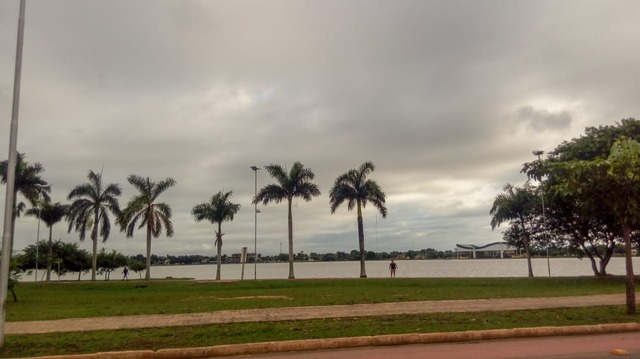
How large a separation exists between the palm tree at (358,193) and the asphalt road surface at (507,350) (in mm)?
30528

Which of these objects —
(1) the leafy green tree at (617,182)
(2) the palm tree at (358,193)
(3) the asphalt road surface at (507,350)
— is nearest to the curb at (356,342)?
(3) the asphalt road surface at (507,350)

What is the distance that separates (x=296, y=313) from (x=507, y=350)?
7178 millimetres

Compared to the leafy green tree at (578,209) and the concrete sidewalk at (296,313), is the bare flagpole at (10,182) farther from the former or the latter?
the leafy green tree at (578,209)

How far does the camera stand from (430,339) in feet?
36.3

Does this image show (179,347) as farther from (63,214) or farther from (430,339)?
(63,214)

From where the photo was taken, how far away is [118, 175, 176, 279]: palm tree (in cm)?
4222

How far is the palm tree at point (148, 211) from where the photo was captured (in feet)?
139

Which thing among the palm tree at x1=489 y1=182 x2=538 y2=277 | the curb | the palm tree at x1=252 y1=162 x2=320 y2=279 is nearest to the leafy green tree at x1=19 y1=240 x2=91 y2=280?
the palm tree at x1=252 y1=162 x2=320 y2=279

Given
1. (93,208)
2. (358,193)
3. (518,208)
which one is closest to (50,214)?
(93,208)

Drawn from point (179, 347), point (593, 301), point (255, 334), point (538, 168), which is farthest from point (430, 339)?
point (538, 168)

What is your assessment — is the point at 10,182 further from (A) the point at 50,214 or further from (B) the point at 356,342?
(A) the point at 50,214

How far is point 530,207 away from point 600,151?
12.6m

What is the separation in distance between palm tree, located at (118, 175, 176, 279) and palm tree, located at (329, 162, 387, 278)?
45.7 feet

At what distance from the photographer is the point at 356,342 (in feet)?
35.3
